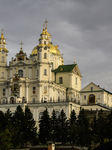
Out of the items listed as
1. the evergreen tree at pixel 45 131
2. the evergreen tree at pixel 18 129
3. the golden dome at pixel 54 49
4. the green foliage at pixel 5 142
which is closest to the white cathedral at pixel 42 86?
the golden dome at pixel 54 49

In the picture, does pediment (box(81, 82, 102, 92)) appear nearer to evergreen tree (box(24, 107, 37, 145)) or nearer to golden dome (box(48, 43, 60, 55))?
golden dome (box(48, 43, 60, 55))

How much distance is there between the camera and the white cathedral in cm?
8656

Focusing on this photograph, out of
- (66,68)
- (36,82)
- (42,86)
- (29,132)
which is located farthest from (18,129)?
(66,68)

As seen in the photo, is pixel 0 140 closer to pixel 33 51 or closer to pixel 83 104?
pixel 83 104

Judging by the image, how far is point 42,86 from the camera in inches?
3578

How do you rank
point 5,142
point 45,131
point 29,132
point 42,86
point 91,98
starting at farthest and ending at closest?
1. point 91,98
2. point 42,86
3. point 29,132
4. point 45,131
5. point 5,142

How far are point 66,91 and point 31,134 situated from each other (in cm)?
3887

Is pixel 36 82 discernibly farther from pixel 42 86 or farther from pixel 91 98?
pixel 91 98

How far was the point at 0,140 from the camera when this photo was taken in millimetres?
53250

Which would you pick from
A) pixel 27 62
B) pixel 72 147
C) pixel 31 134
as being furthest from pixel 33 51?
pixel 72 147

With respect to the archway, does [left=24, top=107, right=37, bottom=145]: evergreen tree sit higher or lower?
lower

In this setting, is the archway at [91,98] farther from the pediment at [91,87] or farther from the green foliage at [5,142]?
the green foliage at [5,142]

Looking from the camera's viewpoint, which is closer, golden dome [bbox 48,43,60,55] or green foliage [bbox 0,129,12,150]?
green foliage [bbox 0,129,12,150]

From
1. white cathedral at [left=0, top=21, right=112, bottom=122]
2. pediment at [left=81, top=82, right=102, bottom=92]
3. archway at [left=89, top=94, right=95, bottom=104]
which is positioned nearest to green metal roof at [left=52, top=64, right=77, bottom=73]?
white cathedral at [left=0, top=21, right=112, bottom=122]
